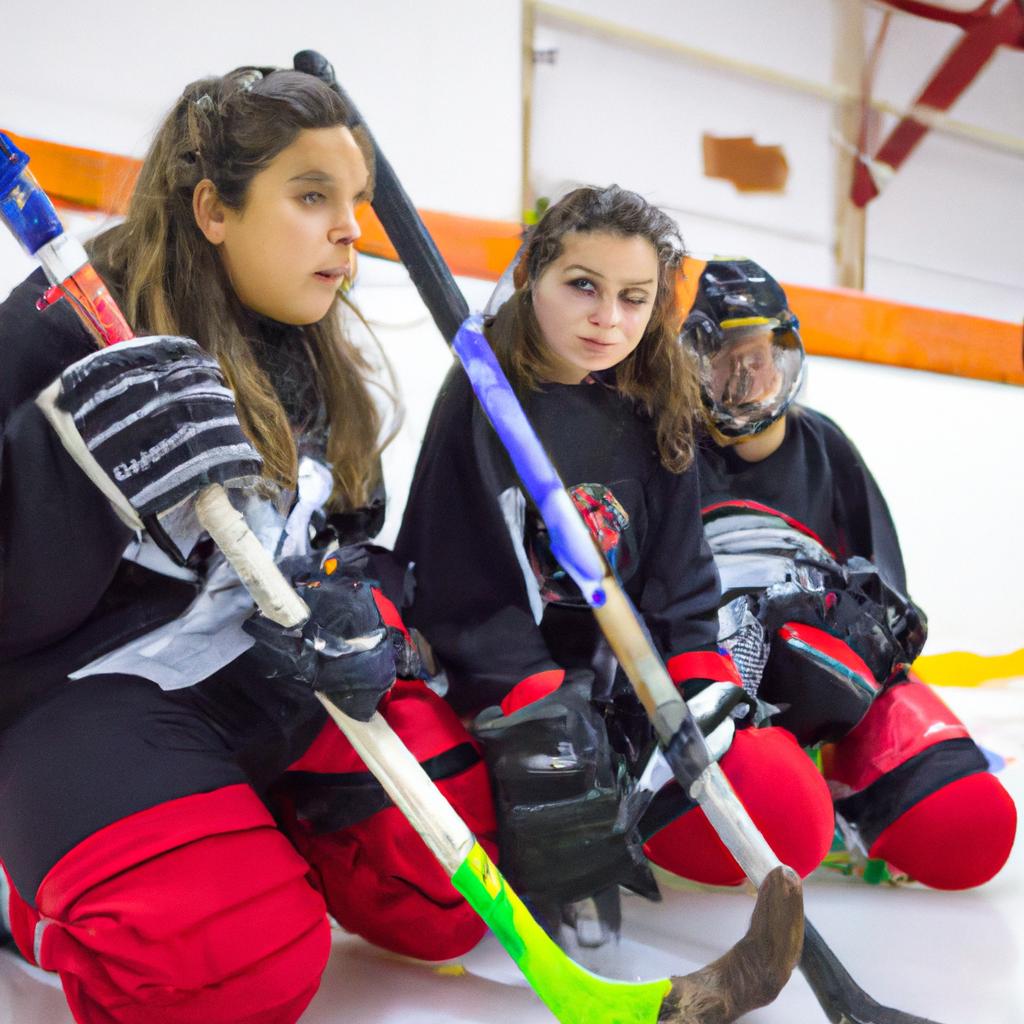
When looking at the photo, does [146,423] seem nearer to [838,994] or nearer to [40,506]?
[40,506]

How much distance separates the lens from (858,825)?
97cm

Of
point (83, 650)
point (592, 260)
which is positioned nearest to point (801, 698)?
point (592, 260)

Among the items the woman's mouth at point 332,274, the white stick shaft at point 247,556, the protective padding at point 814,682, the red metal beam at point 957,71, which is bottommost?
the protective padding at point 814,682

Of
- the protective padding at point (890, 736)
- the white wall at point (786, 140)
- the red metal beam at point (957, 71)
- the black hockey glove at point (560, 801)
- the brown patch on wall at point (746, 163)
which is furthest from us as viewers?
the red metal beam at point (957, 71)

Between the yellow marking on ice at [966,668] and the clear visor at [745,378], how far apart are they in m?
0.76

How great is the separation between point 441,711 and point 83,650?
26 cm

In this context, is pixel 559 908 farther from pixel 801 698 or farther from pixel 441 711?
pixel 801 698

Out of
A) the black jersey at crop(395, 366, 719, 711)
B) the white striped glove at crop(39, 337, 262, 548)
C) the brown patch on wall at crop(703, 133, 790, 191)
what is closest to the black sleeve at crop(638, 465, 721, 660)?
the black jersey at crop(395, 366, 719, 711)

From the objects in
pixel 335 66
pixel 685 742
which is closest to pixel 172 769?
pixel 685 742

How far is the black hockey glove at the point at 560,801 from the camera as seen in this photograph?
2.44 feet

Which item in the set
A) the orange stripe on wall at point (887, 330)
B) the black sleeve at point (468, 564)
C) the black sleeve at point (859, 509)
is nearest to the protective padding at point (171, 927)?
the black sleeve at point (468, 564)

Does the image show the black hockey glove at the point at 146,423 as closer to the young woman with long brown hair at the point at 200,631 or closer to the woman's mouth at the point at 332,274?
the young woman with long brown hair at the point at 200,631

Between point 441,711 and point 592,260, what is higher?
point 592,260

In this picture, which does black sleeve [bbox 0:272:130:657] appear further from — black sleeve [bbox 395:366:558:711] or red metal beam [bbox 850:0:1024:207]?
red metal beam [bbox 850:0:1024:207]
